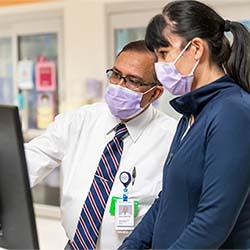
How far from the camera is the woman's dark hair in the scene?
53.7 inches

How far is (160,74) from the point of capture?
1.50 m

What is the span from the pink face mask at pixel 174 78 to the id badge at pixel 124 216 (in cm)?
48

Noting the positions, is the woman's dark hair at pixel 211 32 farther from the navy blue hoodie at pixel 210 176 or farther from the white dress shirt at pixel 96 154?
the white dress shirt at pixel 96 154

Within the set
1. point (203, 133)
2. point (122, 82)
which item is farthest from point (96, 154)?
point (203, 133)

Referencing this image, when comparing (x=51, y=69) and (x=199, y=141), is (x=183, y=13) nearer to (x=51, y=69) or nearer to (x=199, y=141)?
(x=199, y=141)

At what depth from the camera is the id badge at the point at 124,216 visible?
5.58 feet

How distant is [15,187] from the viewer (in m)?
1.10

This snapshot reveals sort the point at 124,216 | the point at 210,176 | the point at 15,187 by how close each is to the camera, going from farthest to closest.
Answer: the point at 124,216 → the point at 210,176 → the point at 15,187

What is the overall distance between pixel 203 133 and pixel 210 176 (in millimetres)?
126

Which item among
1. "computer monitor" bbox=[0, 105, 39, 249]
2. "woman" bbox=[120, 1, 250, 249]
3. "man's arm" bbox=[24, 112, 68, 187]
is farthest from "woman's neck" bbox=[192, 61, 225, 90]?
"man's arm" bbox=[24, 112, 68, 187]

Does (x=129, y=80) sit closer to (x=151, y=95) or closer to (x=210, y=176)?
(x=151, y=95)

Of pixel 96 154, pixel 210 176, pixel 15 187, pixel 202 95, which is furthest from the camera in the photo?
pixel 96 154

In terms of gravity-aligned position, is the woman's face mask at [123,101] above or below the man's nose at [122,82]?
below

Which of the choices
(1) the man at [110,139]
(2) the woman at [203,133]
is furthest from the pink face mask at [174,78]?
(1) the man at [110,139]
